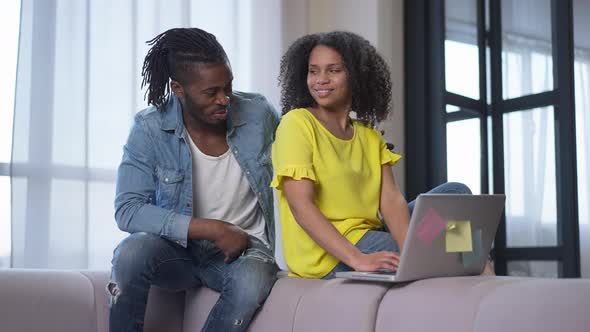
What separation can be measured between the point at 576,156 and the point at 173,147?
1.88 m

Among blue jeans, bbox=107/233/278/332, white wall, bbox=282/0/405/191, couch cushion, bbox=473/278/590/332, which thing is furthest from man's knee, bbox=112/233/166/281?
white wall, bbox=282/0/405/191

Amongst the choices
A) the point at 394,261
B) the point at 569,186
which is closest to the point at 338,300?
the point at 394,261

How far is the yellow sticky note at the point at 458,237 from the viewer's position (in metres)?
1.52

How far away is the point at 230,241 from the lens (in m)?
1.80

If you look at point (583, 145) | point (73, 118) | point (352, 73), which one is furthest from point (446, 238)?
point (583, 145)

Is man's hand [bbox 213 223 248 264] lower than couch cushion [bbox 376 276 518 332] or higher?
higher

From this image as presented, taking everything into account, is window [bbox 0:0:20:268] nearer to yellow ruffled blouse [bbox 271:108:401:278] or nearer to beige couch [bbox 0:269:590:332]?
beige couch [bbox 0:269:590:332]

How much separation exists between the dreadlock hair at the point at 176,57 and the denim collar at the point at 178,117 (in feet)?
0.07

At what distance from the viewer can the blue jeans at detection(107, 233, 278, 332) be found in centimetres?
173

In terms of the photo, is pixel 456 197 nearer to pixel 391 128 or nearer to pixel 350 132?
pixel 350 132

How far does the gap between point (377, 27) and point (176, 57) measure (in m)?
1.62

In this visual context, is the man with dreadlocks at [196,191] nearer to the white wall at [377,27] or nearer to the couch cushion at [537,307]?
the couch cushion at [537,307]

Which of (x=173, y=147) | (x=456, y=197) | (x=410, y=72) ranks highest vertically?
(x=410, y=72)

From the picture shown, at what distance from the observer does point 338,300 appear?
1.53 meters
